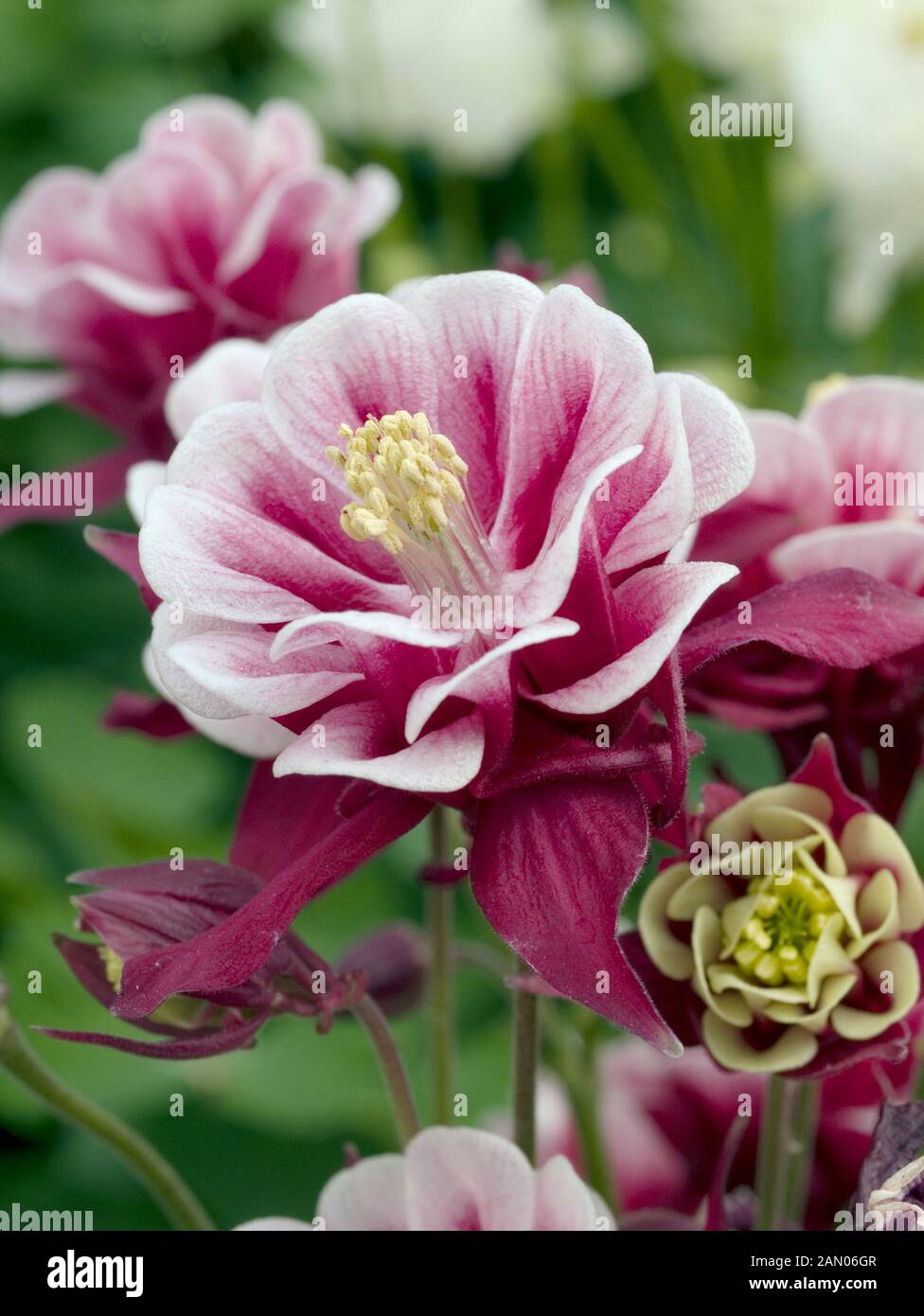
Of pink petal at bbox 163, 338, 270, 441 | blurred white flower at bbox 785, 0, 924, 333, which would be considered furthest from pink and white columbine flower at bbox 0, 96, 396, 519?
blurred white flower at bbox 785, 0, 924, 333

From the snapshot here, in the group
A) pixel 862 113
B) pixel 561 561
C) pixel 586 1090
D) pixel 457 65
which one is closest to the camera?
pixel 561 561

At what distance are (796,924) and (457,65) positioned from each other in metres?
0.79

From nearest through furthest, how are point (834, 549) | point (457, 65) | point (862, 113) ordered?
point (834, 549) < point (862, 113) < point (457, 65)

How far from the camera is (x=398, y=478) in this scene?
407mm

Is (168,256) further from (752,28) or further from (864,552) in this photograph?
(752,28)

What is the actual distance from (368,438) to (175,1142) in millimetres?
611

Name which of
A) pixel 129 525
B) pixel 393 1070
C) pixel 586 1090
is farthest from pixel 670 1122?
pixel 129 525

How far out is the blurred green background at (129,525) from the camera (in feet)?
2.90

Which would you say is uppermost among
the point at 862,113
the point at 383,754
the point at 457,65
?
the point at 457,65

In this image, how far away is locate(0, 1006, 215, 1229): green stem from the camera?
1.54 feet

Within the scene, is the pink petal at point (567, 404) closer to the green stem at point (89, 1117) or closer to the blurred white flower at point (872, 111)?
the green stem at point (89, 1117)

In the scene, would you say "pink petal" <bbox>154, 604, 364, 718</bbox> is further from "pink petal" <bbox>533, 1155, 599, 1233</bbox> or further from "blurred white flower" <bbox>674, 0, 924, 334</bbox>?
"blurred white flower" <bbox>674, 0, 924, 334</bbox>

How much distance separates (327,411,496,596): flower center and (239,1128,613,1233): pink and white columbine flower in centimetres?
14

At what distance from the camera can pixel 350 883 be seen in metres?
0.96
